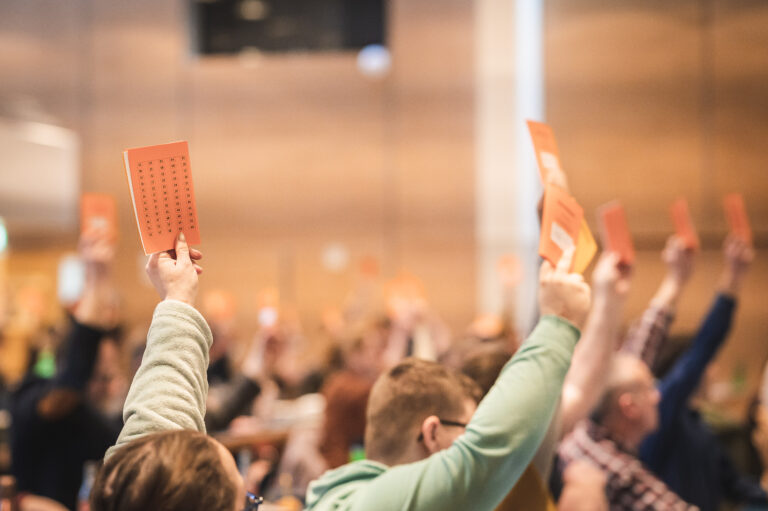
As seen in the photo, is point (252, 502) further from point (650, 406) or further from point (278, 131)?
point (278, 131)

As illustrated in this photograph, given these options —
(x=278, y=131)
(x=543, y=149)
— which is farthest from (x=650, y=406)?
(x=278, y=131)

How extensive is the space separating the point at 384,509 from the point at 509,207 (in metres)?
7.04

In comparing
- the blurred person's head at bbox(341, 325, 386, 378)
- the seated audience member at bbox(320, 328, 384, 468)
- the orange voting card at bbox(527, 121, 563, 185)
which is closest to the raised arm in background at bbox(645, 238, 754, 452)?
the seated audience member at bbox(320, 328, 384, 468)

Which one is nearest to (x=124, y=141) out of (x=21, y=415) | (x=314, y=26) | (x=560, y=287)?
(x=314, y=26)

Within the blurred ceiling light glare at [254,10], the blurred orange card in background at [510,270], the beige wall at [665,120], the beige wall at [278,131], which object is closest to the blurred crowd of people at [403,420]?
the blurred orange card in background at [510,270]

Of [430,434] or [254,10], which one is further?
[254,10]

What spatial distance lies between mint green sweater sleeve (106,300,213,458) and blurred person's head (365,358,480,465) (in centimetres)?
31

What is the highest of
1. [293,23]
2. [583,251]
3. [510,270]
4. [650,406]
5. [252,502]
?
[293,23]

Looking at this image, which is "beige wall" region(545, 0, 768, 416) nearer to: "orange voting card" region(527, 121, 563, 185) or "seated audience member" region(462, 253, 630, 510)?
"seated audience member" region(462, 253, 630, 510)

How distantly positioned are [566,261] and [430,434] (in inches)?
15.0

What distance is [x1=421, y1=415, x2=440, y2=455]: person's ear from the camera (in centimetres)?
130

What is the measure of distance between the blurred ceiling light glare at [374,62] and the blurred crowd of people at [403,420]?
4.45 meters

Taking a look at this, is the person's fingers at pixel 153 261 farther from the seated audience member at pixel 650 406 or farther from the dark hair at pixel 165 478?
the seated audience member at pixel 650 406

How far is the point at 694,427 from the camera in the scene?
296 cm
